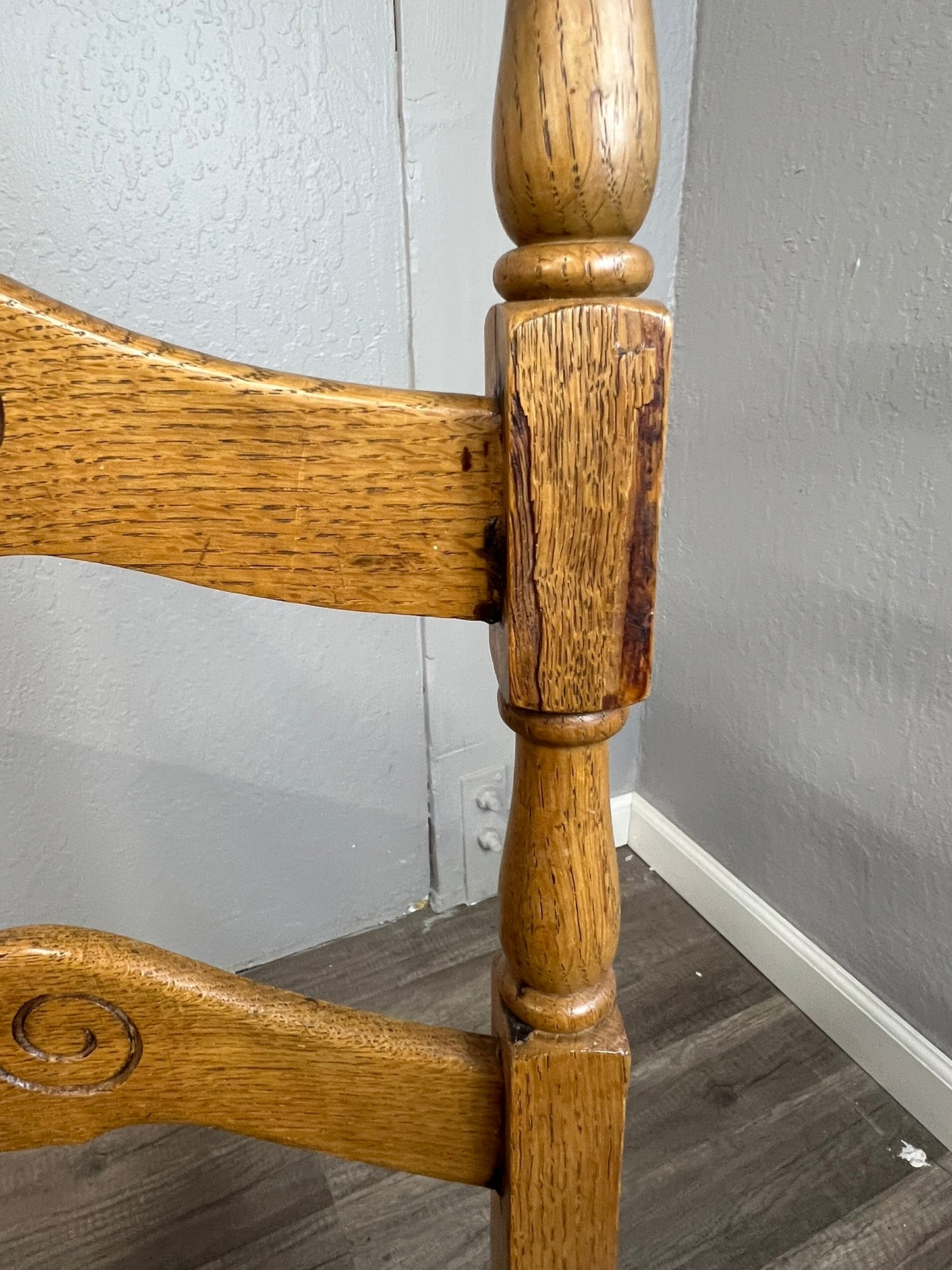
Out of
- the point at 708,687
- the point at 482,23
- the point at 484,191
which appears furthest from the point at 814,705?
the point at 482,23

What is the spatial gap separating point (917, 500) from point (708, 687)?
43 centimetres

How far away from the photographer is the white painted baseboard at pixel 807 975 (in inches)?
39.8

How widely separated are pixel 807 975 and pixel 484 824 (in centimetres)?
49

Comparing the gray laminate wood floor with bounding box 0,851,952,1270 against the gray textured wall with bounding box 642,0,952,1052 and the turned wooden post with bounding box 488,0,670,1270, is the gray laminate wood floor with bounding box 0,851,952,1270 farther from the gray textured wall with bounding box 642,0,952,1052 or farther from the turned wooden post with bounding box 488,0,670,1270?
the turned wooden post with bounding box 488,0,670,1270

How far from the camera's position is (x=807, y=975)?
1152 millimetres

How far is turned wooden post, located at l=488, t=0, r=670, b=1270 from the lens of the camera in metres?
0.28

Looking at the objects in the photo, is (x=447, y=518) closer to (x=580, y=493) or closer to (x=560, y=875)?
(x=580, y=493)

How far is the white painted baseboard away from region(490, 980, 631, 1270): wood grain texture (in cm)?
74

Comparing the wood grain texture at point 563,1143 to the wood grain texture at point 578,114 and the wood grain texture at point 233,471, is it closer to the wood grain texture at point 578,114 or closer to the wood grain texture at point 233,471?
the wood grain texture at point 233,471

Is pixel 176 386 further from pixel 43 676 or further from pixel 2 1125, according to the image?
pixel 43 676

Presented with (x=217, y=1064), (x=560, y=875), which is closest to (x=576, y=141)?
(x=560, y=875)

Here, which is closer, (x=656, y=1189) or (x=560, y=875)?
(x=560, y=875)

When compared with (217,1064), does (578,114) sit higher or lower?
higher

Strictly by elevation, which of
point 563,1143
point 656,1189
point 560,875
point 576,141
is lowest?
point 656,1189
